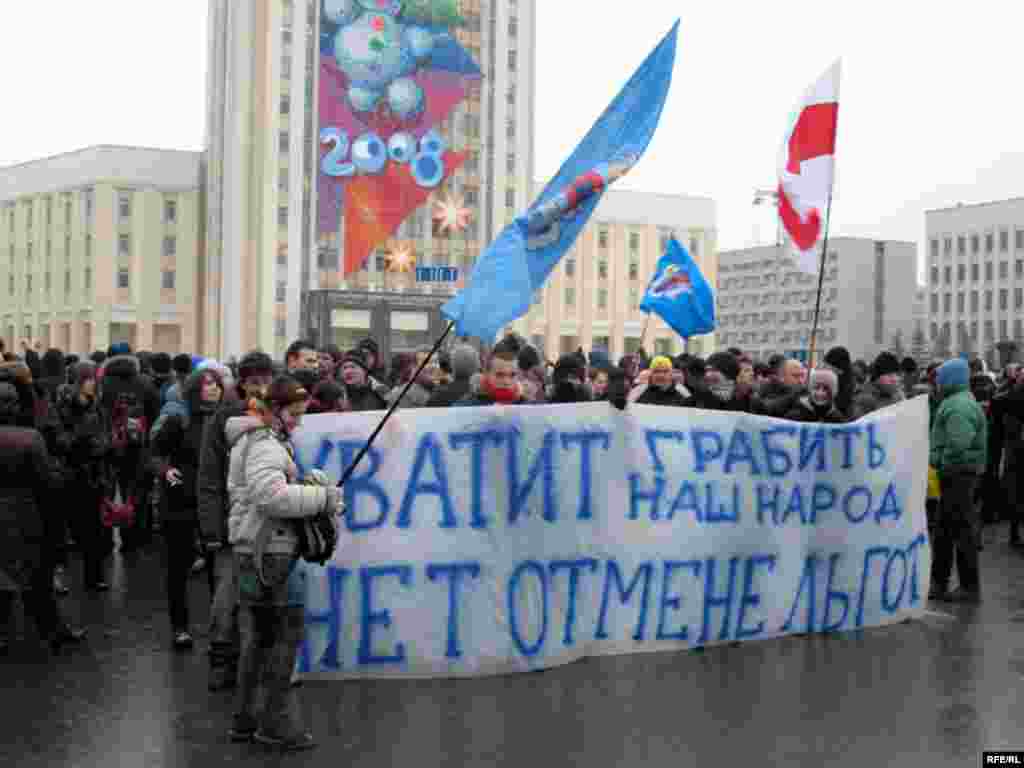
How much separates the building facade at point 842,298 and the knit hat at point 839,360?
95.6 meters

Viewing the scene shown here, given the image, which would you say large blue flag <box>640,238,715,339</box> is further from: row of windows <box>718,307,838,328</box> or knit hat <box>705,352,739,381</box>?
row of windows <box>718,307,838,328</box>

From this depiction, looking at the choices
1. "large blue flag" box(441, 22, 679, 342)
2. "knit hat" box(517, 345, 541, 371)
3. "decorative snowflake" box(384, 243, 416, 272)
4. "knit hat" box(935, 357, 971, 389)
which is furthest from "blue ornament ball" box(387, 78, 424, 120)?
"large blue flag" box(441, 22, 679, 342)

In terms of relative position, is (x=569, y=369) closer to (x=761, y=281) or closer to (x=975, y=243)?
(x=975, y=243)

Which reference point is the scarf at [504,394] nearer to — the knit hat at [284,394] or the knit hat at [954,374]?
the knit hat at [284,394]

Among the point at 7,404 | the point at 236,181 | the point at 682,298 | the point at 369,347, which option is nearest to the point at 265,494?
the point at 7,404

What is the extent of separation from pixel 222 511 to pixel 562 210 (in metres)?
2.51

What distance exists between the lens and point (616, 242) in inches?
3644

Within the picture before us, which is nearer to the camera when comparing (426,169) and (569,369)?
(569,369)

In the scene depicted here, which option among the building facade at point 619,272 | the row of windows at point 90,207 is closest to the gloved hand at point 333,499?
the row of windows at point 90,207

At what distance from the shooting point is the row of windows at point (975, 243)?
379 ft

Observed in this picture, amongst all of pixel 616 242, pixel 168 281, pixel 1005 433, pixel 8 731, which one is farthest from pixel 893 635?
pixel 616 242

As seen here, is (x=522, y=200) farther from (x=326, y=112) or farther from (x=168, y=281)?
(x=168, y=281)

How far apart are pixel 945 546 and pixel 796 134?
366 centimetres

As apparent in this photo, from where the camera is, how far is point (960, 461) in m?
10.4
